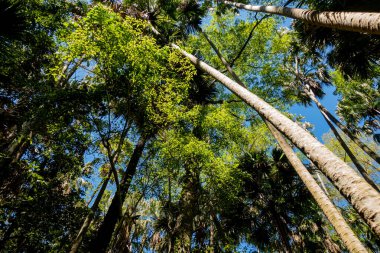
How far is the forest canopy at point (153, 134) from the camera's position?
5270mm

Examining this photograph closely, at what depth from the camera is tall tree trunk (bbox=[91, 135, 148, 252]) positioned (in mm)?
8688

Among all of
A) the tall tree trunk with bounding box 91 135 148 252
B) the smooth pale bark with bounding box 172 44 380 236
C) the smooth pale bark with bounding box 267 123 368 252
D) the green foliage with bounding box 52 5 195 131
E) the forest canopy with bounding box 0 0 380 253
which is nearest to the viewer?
the smooth pale bark with bounding box 172 44 380 236

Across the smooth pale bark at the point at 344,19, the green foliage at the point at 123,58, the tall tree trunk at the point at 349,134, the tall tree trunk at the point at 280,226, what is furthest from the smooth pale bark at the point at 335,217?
the tall tree trunk at the point at 349,134

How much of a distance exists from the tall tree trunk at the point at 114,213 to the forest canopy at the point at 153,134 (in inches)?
2.1

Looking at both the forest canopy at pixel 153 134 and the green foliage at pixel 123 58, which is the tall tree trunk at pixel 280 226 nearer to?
the forest canopy at pixel 153 134

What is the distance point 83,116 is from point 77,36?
2.46m

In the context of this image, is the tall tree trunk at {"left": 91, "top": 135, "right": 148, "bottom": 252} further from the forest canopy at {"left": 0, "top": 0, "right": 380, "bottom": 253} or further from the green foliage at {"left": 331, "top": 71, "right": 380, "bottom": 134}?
the green foliage at {"left": 331, "top": 71, "right": 380, "bottom": 134}

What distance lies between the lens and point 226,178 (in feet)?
29.3

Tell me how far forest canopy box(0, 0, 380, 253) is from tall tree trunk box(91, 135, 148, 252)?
Result: 0.05 metres

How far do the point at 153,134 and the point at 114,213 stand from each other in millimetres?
3518

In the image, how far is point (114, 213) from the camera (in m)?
9.60

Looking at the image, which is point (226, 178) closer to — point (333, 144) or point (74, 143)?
point (74, 143)

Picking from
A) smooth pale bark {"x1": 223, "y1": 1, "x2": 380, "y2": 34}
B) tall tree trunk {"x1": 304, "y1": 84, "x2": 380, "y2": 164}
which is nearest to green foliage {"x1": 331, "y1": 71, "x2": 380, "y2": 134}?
tall tree trunk {"x1": 304, "y1": 84, "x2": 380, "y2": 164}

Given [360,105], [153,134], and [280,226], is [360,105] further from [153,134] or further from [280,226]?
[153,134]
